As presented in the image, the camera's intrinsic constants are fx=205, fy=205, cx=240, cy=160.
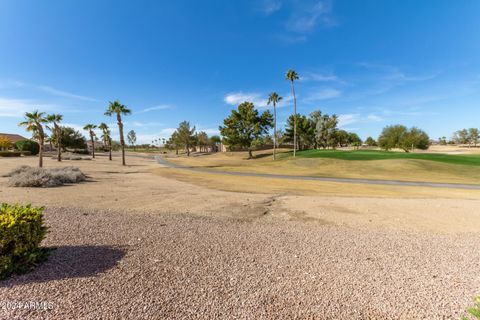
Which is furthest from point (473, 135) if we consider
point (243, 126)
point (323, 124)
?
point (243, 126)

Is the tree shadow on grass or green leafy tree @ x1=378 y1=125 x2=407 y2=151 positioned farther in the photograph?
green leafy tree @ x1=378 y1=125 x2=407 y2=151

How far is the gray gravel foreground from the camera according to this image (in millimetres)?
3137

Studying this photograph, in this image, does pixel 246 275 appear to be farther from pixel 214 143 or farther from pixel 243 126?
pixel 214 143

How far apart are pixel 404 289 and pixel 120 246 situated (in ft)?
20.4

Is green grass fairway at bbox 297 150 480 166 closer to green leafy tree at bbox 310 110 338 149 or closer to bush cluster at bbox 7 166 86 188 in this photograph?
green leafy tree at bbox 310 110 338 149

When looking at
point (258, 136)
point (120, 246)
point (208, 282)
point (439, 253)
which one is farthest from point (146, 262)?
point (258, 136)

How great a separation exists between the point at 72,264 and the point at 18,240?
3.37 ft

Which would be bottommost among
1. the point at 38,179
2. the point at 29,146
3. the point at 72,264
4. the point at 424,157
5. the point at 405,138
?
the point at 72,264

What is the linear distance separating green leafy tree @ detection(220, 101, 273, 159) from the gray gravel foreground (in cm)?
5429

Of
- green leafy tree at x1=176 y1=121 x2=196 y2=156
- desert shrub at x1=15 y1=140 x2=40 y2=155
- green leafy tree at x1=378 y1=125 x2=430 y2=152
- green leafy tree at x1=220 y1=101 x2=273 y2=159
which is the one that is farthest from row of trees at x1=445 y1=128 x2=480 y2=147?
desert shrub at x1=15 y1=140 x2=40 y2=155

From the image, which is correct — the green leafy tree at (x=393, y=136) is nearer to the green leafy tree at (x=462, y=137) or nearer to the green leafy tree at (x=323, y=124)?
the green leafy tree at (x=323, y=124)

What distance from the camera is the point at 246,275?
4074 millimetres

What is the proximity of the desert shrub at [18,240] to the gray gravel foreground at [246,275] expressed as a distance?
0.70 feet

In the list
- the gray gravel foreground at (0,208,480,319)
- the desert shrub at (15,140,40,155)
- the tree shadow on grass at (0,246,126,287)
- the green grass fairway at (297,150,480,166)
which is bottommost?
the gray gravel foreground at (0,208,480,319)
